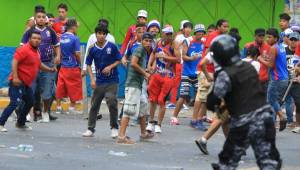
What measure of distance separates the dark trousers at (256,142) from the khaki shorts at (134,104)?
3.90m

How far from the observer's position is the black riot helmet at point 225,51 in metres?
7.97

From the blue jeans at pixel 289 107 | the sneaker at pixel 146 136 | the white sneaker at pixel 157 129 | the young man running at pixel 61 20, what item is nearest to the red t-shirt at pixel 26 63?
the sneaker at pixel 146 136

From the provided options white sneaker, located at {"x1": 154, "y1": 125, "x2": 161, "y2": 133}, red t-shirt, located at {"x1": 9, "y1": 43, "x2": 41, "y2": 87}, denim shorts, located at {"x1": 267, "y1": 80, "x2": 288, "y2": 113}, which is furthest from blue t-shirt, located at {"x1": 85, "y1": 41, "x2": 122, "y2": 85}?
denim shorts, located at {"x1": 267, "y1": 80, "x2": 288, "y2": 113}

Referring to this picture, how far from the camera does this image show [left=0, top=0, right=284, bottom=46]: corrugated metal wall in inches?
714

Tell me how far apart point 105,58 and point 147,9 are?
6.39 meters

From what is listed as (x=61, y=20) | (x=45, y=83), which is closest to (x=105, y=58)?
(x=45, y=83)

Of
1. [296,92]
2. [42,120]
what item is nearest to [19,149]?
[42,120]

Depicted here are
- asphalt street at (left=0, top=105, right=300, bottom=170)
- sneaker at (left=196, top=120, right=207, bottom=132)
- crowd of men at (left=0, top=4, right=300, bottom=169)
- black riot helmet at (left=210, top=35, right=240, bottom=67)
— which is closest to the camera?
black riot helmet at (left=210, top=35, right=240, bottom=67)

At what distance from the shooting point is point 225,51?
796 cm

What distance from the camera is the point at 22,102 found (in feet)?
42.3

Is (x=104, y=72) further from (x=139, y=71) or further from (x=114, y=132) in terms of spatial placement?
(x=114, y=132)

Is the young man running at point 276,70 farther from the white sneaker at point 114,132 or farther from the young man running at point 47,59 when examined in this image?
the young man running at point 47,59

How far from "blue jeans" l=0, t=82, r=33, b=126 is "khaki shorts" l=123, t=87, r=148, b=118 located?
5.69 feet

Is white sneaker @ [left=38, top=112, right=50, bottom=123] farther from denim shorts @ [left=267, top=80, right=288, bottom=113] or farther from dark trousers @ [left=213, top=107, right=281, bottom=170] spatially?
dark trousers @ [left=213, top=107, right=281, bottom=170]
